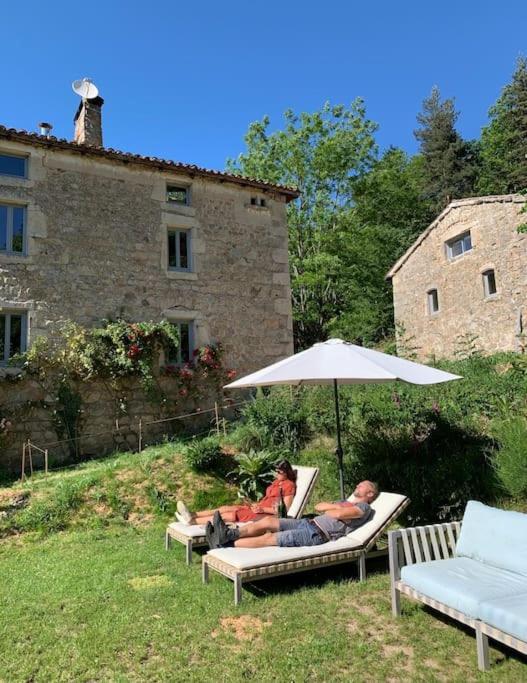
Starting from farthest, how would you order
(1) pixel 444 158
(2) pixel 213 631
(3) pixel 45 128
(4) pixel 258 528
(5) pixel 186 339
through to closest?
(1) pixel 444 158 → (5) pixel 186 339 → (3) pixel 45 128 → (4) pixel 258 528 → (2) pixel 213 631

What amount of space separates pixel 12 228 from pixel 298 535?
393 inches

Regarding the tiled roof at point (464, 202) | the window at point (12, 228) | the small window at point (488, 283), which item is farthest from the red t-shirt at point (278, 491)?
the small window at point (488, 283)

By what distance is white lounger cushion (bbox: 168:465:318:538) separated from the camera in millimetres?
5445

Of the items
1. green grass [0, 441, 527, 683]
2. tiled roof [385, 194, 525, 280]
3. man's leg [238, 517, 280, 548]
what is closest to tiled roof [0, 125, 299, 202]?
tiled roof [385, 194, 525, 280]

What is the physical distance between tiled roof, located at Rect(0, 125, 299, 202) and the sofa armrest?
1127cm

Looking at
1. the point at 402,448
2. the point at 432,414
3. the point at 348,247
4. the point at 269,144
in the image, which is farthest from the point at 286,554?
the point at 269,144

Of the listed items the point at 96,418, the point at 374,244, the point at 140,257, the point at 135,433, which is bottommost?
the point at 135,433

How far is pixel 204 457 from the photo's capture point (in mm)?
8375

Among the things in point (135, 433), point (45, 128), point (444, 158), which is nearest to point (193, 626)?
point (135, 433)

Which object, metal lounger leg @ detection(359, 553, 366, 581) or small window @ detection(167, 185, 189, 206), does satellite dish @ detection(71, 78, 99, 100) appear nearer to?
small window @ detection(167, 185, 189, 206)

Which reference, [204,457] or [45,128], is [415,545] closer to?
[204,457]

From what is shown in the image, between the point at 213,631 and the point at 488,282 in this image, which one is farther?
the point at 488,282

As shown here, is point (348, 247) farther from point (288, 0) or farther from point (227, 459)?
point (227, 459)

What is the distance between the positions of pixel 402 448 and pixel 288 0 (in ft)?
30.9
